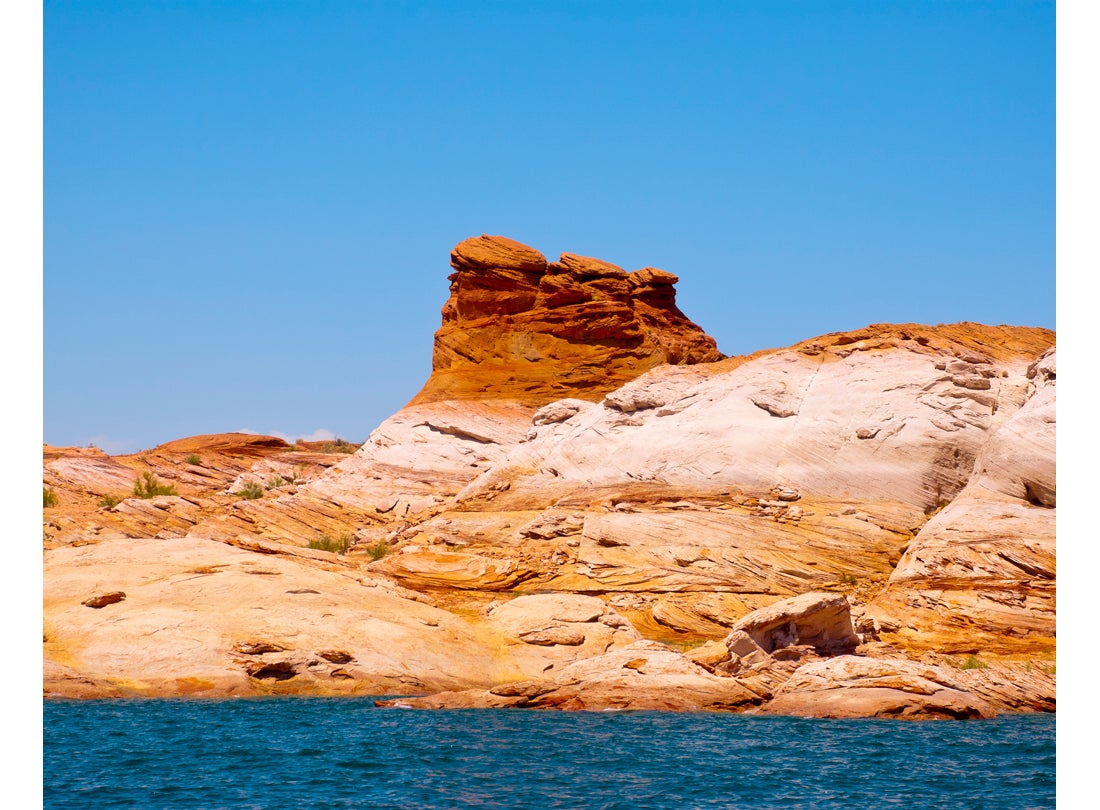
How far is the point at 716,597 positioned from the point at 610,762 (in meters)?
16.9

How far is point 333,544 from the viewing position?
52094mm

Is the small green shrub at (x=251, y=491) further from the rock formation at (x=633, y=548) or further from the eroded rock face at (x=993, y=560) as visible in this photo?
the eroded rock face at (x=993, y=560)

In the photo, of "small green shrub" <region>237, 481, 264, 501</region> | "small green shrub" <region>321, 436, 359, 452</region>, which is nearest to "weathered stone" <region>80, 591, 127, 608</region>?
"small green shrub" <region>237, 481, 264, 501</region>

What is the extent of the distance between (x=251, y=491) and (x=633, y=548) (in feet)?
99.4

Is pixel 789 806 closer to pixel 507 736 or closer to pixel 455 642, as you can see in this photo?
pixel 507 736

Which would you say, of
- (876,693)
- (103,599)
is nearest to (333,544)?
(103,599)

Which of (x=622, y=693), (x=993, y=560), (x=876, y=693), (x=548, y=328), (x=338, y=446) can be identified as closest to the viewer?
(x=876, y=693)

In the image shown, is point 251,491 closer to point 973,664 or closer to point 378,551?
point 378,551

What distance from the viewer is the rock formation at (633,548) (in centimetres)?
3422

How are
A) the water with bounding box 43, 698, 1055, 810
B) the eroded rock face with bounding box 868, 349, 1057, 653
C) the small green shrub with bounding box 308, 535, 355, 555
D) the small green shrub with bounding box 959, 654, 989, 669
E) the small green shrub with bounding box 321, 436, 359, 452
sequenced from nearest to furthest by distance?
1. the water with bounding box 43, 698, 1055, 810
2. the small green shrub with bounding box 959, 654, 989, 669
3. the eroded rock face with bounding box 868, 349, 1057, 653
4. the small green shrub with bounding box 308, 535, 355, 555
5. the small green shrub with bounding box 321, 436, 359, 452

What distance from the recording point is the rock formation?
112ft

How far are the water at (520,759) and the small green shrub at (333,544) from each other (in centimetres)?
1965

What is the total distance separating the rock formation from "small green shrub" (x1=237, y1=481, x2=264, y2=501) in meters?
6.42

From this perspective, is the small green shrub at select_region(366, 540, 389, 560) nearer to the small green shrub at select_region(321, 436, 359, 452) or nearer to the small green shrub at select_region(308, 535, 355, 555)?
the small green shrub at select_region(308, 535, 355, 555)
